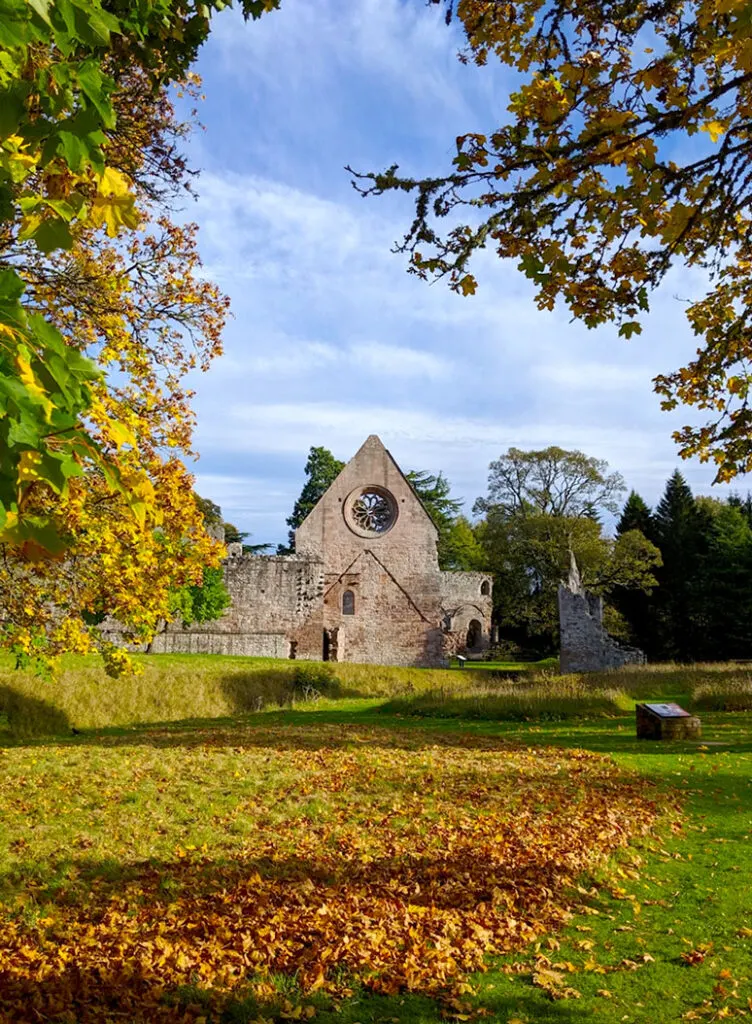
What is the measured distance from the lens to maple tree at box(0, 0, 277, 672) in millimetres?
2203

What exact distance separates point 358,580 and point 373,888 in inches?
1181

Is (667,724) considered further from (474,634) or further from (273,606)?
(474,634)

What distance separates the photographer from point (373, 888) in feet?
18.8

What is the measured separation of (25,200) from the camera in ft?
7.96

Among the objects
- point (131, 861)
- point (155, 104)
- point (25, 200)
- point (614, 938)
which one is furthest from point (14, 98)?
point (155, 104)

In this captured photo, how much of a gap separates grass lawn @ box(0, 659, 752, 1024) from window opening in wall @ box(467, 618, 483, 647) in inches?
1527

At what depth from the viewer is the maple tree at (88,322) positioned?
7.23ft

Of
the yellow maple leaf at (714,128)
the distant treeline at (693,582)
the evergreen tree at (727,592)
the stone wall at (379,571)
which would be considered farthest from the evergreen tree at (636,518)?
the yellow maple leaf at (714,128)

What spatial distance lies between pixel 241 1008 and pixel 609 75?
633 centimetres

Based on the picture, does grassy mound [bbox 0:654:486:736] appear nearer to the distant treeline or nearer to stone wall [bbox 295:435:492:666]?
stone wall [bbox 295:435:492:666]

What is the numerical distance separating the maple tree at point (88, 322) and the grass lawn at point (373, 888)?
2455 millimetres

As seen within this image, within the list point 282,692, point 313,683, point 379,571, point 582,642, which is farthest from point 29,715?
point 582,642

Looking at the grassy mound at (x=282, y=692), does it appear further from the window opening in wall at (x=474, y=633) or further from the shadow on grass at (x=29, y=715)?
the window opening in wall at (x=474, y=633)

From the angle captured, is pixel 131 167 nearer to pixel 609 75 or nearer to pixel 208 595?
pixel 609 75
